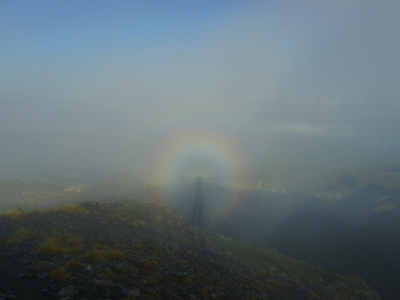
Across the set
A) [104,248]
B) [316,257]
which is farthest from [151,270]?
[316,257]

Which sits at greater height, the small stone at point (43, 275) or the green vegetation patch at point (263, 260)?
the small stone at point (43, 275)

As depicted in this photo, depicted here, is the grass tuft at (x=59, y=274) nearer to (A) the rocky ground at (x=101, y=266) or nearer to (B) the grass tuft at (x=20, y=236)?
(A) the rocky ground at (x=101, y=266)

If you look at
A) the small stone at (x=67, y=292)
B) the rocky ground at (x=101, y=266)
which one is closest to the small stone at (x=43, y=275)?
the rocky ground at (x=101, y=266)

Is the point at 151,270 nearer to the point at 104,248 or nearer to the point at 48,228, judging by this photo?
the point at 104,248

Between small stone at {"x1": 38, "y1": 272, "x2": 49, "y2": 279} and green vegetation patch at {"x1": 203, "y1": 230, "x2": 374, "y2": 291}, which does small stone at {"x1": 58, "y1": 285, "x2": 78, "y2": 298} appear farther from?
green vegetation patch at {"x1": 203, "y1": 230, "x2": 374, "y2": 291}

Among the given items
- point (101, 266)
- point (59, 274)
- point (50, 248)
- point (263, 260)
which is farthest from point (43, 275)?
point (263, 260)

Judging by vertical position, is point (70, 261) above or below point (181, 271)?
above

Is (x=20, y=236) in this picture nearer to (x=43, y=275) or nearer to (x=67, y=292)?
(x=43, y=275)

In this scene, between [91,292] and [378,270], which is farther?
[378,270]

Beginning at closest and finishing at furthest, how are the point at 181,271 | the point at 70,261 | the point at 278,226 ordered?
1. the point at 70,261
2. the point at 181,271
3. the point at 278,226
